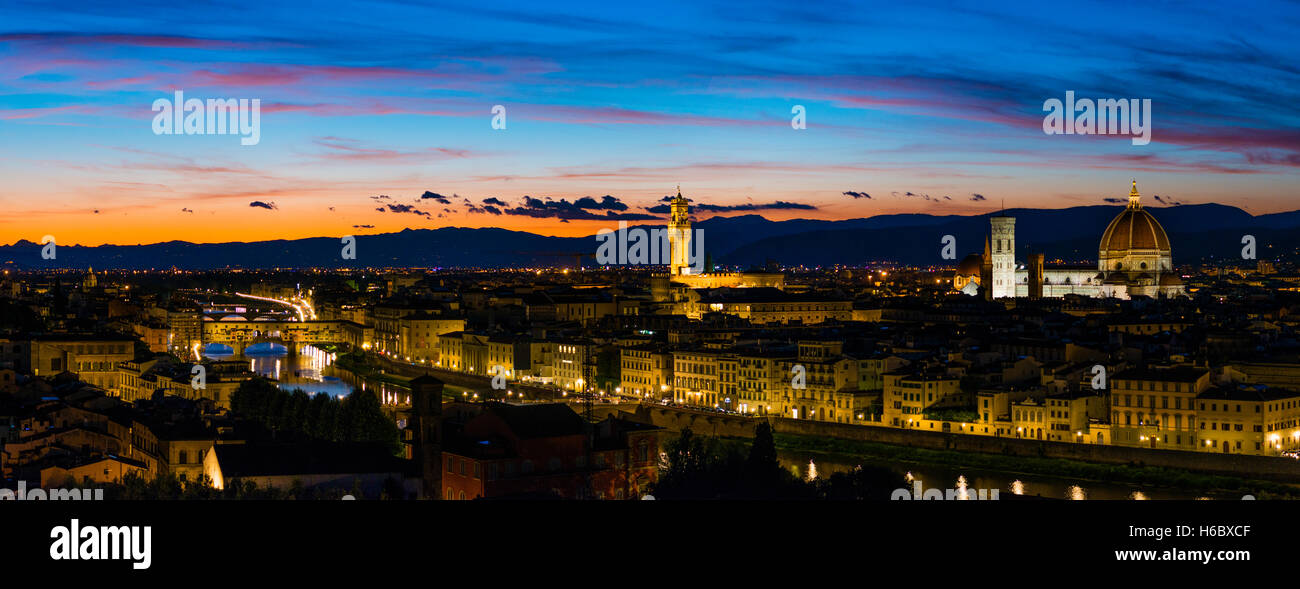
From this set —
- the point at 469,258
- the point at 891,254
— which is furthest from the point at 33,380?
the point at 469,258

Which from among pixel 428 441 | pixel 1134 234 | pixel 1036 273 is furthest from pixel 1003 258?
pixel 428 441

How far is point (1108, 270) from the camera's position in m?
59.8

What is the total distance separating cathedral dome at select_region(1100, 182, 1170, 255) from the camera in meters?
59.1

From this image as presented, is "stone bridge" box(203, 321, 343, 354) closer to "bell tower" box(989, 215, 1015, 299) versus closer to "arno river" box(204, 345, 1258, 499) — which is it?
"arno river" box(204, 345, 1258, 499)

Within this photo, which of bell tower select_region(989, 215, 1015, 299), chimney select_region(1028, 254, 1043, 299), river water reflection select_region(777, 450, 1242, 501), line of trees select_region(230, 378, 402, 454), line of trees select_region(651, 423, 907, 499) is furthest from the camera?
bell tower select_region(989, 215, 1015, 299)

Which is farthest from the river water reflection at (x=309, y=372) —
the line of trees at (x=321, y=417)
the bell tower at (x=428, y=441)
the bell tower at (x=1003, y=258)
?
the bell tower at (x=1003, y=258)

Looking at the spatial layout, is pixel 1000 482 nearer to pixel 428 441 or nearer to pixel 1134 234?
pixel 428 441

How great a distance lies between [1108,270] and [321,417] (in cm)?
4610

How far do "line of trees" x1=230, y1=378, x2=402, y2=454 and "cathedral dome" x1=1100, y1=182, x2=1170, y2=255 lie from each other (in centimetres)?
4455

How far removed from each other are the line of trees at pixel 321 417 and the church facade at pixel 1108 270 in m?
41.7

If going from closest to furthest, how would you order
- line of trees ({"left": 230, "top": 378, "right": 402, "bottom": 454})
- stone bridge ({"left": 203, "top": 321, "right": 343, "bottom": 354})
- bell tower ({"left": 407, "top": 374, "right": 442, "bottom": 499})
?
1. bell tower ({"left": 407, "top": 374, "right": 442, "bottom": 499})
2. line of trees ({"left": 230, "top": 378, "right": 402, "bottom": 454})
3. stone bridge ({"left": 203, "top": 321, "right": 343, "bottom": 354})

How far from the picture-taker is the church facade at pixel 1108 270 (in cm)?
5791

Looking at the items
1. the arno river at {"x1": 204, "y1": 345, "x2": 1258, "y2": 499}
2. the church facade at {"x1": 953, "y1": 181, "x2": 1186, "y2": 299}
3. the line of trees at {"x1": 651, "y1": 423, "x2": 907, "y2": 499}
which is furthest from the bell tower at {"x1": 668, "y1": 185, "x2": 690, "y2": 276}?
the line of trees at {"x1": 651, "y1": 423, "x2": 907, "y2": 499}
